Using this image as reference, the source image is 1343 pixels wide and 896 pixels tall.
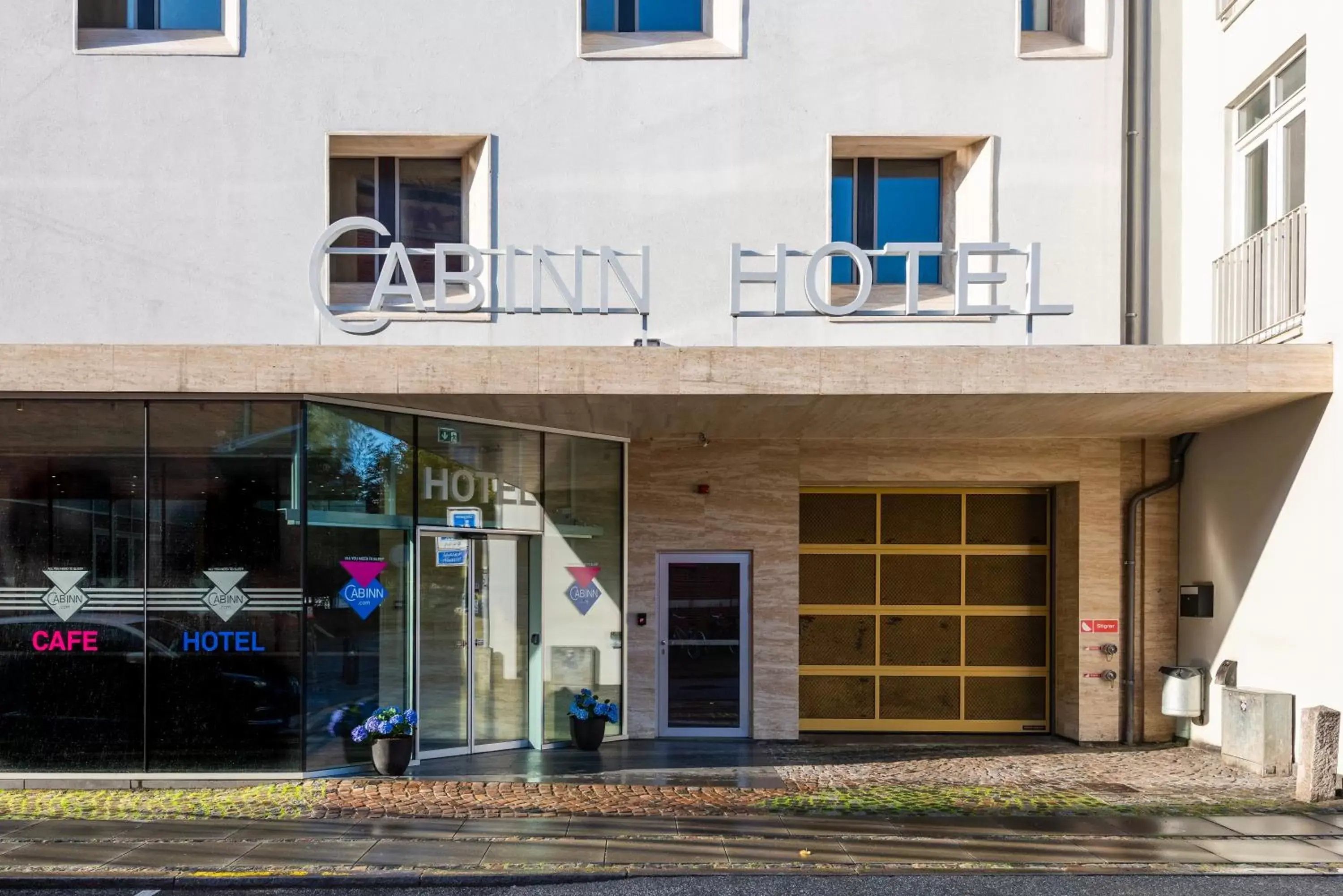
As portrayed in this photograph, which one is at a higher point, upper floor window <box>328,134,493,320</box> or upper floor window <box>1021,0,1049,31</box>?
upper floor window <box>1021,0,1049,31</box>

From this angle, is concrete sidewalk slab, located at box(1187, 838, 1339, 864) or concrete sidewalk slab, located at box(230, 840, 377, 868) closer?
concrete sidewalk slab, located at box(230, 840, 377, 868)

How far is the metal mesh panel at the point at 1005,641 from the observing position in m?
14.7

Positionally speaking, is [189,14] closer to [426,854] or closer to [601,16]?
[601,16]

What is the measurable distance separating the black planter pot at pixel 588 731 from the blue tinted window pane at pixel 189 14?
8.27 m

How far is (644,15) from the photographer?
45.9 ft

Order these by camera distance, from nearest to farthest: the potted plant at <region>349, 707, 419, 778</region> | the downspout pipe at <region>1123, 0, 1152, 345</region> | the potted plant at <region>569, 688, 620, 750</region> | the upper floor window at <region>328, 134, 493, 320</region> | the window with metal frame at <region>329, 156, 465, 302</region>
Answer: the potted plant at <region>349, 707, 419, 778</region> < the potted plant at <region>569, 688, 620, 750</region> < the downspout pipe at <region>1123, 0, 1152, 345</region> < the upper floor window at <region>328, 134, 493, 320</region> < the window with metal frame at <region>329, 156, 465, 302</region>

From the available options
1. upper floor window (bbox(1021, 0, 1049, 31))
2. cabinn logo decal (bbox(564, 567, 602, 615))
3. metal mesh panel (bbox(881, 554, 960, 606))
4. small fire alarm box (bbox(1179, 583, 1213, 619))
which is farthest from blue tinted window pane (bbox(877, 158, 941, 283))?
cabinn logo decal (bbox(564, 567, 602, 615))

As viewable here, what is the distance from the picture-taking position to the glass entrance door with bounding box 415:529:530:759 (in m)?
12.1

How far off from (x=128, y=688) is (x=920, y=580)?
8.38 meters

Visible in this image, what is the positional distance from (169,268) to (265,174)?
1381mm

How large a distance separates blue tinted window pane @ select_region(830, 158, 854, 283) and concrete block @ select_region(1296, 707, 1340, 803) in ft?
20.9

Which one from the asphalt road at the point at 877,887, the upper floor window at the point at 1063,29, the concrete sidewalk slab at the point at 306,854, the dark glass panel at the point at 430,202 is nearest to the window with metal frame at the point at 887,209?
the upper floor window at the point at 1063,29

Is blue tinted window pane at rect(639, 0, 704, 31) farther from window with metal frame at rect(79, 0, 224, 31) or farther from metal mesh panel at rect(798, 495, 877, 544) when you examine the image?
metal mesh panel at rect(798, 495, 877, 544)

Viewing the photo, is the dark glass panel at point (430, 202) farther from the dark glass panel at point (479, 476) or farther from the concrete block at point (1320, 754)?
the concrete block at point (1320, 754)
